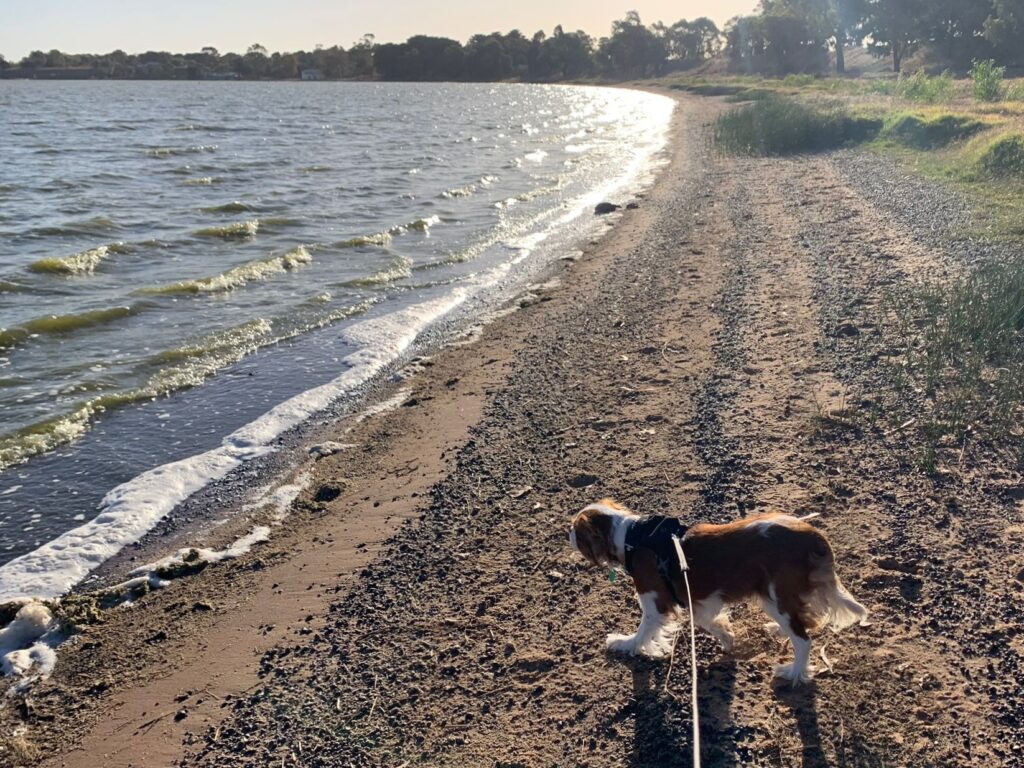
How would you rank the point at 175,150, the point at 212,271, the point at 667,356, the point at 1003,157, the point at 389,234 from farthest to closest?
the point at 175,150, the point at 389,234, the point at 1003,157, the point at 212,271, the point at 667,356

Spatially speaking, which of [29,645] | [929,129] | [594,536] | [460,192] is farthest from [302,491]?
[929,129]

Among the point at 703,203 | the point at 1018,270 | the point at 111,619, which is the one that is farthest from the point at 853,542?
the point at 703,203

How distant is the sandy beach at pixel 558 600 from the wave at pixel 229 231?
37.8 feet

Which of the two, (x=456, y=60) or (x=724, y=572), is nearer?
(x=724, y=572)

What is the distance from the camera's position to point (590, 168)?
33.6m

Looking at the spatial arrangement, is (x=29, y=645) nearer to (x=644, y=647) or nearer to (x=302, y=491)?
(x=302, y=491)

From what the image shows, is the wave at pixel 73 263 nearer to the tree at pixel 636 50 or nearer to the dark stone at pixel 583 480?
the dark stone at pixel 583 480

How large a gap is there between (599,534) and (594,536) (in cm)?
3

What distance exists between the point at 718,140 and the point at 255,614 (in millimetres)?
30806

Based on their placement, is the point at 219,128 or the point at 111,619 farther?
the point at 219,128

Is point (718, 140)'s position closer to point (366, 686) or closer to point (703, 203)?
point (703, 203)

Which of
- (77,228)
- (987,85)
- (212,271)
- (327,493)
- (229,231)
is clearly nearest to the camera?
(327,493)

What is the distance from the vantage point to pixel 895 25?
250 ft

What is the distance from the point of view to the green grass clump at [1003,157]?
1748 centimetres
